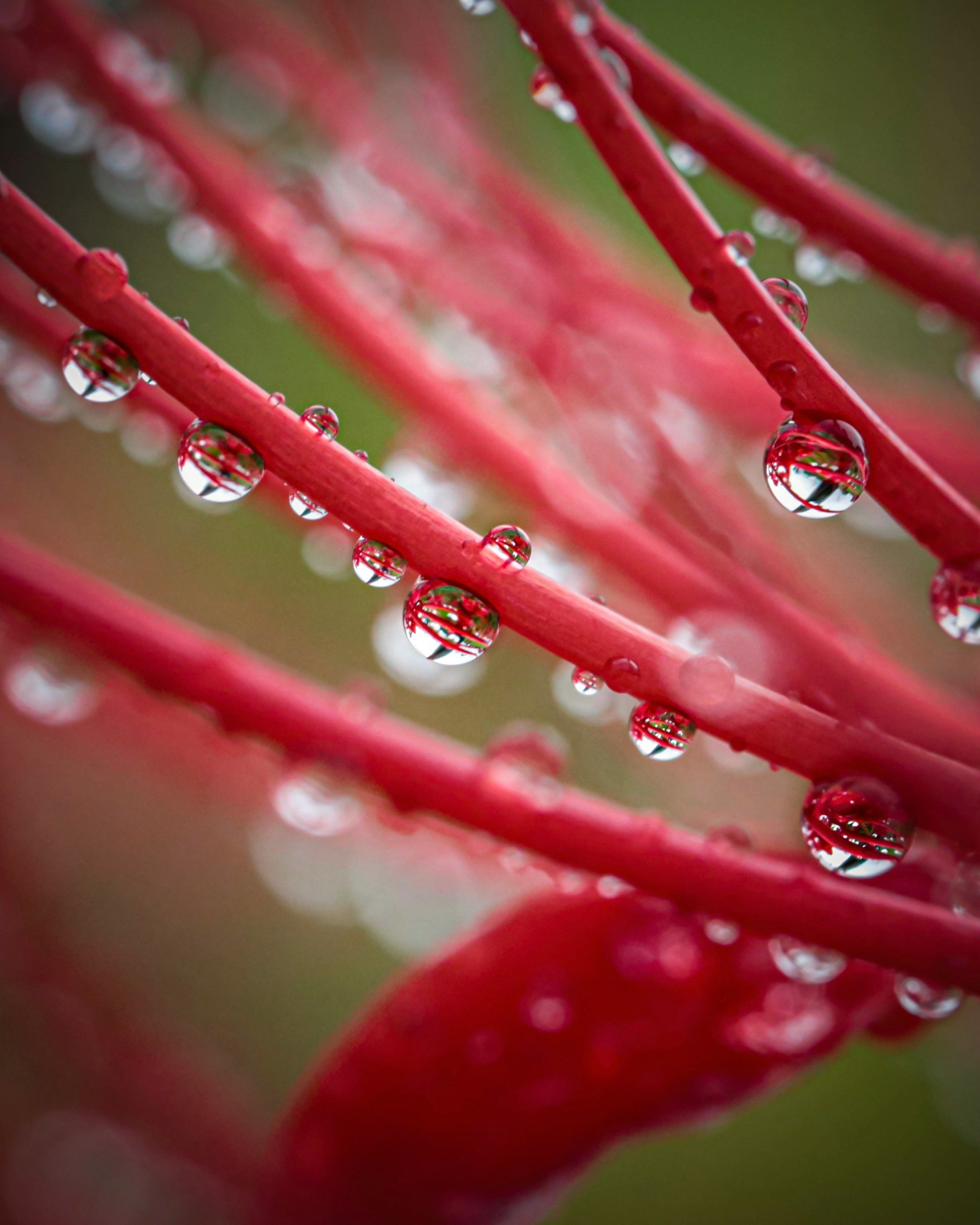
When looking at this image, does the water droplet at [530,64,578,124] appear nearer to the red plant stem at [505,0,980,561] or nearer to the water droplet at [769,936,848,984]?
the red plant stem at [505,0,980,561]

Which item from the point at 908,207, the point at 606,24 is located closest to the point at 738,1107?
the point at 606,24

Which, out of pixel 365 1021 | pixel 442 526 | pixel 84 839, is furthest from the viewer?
pixel 84 839

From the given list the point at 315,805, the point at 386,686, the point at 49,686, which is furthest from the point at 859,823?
the point at 386,686

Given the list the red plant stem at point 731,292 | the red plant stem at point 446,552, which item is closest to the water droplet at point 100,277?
the red plant stem at point 446,552

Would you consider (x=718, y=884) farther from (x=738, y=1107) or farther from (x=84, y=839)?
(x=84, y=839)

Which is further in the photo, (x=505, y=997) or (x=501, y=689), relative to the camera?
(x=501, y=689)

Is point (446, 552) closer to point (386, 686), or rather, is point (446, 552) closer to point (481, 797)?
point (481, 797)

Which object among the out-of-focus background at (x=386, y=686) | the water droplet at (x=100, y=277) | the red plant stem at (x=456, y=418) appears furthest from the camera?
the out-of-focus background at (x=386, y=686)

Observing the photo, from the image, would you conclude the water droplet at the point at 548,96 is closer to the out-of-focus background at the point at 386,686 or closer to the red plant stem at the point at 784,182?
the red plant stem at the point at 784,182
